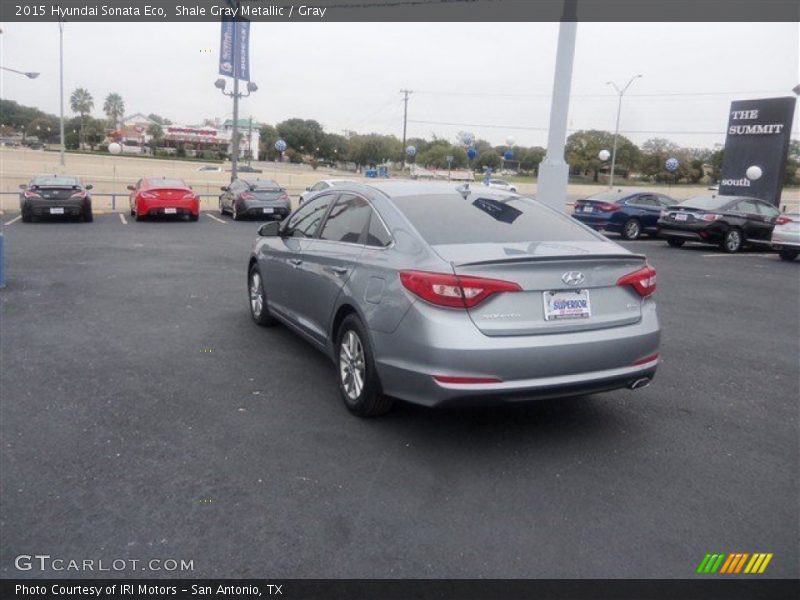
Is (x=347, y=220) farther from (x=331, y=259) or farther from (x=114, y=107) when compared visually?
(x=114, y=107)

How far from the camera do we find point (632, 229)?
19766 millimetres

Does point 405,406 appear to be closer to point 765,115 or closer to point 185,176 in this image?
point 765,115

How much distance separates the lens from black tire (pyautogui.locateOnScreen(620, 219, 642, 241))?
1969 cm

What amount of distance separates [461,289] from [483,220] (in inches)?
40.3

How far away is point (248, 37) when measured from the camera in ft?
89.7

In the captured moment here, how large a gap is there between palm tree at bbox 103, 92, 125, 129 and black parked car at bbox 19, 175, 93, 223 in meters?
109

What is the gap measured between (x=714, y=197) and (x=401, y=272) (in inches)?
651

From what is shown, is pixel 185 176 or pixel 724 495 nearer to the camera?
pixel 724 495

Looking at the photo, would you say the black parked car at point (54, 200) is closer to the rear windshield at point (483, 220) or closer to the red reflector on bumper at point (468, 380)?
the rear windshield at point (483, 220)

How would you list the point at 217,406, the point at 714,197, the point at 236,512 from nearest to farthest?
the point at 236,512
the point at 217,406
the point at 714,197

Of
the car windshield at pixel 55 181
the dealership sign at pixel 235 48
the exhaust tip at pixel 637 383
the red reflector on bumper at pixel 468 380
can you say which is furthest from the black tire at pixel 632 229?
the red reflector on bumper at pixel 468 380

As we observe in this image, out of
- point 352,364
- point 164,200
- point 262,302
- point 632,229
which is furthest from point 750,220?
point 164,200

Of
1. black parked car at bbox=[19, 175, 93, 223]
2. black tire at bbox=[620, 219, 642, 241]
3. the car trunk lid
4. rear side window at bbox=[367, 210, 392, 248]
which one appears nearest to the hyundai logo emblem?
the car trunk lid
